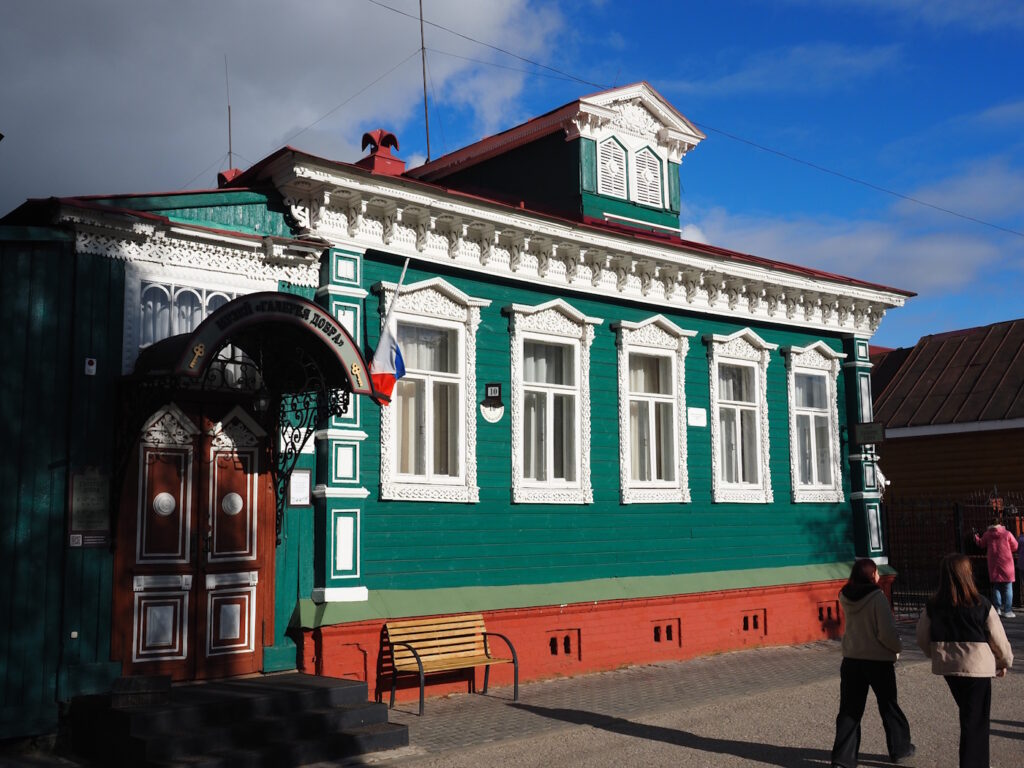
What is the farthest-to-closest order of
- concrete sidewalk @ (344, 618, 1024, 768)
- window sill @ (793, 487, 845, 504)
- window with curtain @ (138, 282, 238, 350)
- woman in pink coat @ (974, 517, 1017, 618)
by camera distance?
Result: woman in pink coat @ (974, 517, 1017, 618), window sill @ (793, 487, 845, 504), window with curtain @ (138, 282, 238, 350), concrete sidewalk @ (344, 618, 1024, 768)

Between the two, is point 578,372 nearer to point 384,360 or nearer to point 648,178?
point 384,360

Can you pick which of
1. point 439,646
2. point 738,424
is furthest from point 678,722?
point 738,424

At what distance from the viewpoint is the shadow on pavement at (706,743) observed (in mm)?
7965

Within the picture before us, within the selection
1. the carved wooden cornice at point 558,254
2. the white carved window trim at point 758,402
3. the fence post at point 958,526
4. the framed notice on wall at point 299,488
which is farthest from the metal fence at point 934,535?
the framed notice on wall at point 299,488

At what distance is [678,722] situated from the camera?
941 centimetres

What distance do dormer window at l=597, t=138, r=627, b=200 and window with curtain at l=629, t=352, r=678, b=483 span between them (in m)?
3.05

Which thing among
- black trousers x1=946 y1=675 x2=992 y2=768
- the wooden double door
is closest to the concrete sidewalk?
black trousers x1=946 y1=675 x2=992 y2=768

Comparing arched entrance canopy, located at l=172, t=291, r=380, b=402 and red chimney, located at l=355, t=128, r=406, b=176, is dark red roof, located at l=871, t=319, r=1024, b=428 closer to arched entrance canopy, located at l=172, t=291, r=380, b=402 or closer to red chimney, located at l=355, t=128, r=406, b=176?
red chimney, located at l=355, t=128, r=406, b=176

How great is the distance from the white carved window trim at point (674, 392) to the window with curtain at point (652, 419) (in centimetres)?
8

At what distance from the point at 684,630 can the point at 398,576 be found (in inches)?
180

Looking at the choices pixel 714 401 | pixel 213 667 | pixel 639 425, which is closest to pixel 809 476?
pixel 714 401

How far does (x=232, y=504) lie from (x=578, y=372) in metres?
4.92

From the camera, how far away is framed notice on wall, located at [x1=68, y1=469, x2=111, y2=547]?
883cm

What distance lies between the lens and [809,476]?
1608 cm
